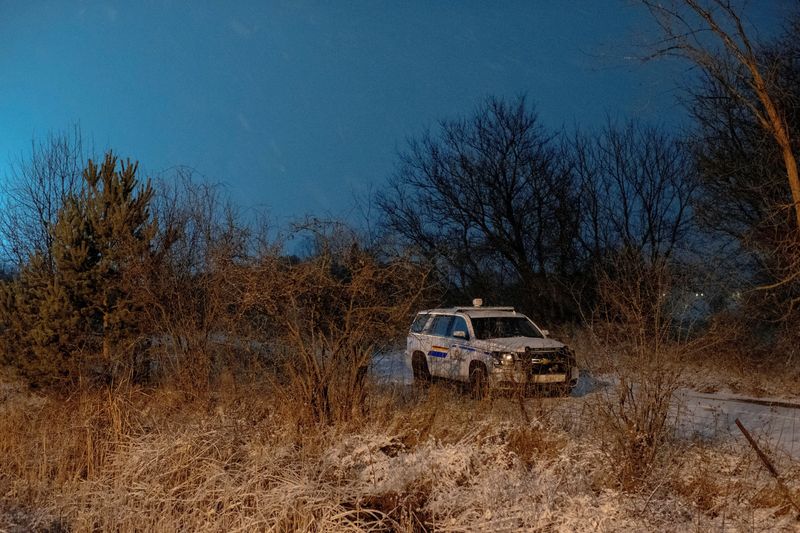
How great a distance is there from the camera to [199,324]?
1076 centimetres

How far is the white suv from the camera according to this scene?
1230cm

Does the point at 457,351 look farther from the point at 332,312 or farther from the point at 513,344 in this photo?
the point at 332,312

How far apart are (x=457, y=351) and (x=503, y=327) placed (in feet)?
4.13

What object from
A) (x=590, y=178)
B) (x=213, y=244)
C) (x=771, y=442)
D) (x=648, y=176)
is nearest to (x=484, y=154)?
(x=590, y=178)

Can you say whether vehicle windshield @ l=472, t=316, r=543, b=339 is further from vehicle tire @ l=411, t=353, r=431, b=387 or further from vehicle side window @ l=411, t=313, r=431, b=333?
vehicle side window @ l=411, t=313, r=431, b=333

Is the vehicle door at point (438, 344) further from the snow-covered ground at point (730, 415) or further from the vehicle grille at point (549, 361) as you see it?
the vehicle grille at point (549, 361)

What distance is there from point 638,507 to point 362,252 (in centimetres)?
466

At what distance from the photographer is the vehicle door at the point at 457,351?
43.8ft

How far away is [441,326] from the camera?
14680mm

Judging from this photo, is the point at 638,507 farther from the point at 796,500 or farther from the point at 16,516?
the point at 16,516

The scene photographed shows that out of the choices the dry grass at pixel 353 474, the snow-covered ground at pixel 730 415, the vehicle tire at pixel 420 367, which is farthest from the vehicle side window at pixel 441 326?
the dry grass at pixel 353 474

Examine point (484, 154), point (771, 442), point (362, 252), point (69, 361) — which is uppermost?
point (484, 154)

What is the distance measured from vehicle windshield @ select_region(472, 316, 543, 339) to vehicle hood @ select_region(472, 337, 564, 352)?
0.33m

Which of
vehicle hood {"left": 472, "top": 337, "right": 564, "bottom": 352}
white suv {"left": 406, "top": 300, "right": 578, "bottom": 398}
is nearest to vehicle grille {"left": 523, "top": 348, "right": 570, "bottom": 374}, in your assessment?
white suv {"left": 406, "top": 300, "right": 578, "bottom": 398}
